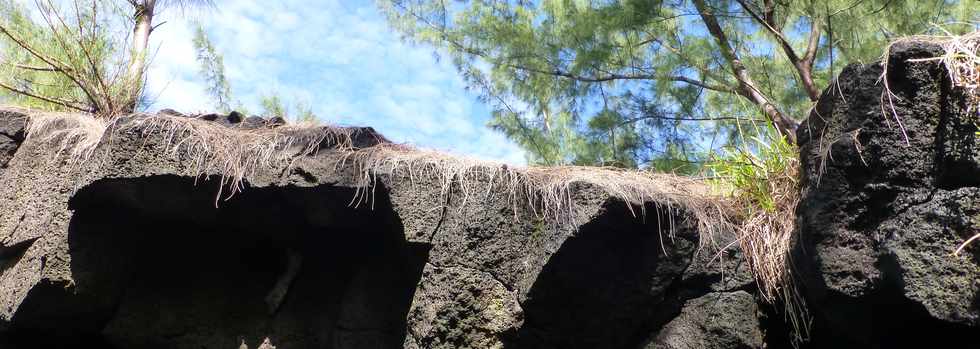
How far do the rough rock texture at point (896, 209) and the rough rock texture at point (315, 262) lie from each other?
1.55 ft

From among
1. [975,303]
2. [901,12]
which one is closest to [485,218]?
[975,303]

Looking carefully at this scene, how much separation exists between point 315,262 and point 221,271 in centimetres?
51

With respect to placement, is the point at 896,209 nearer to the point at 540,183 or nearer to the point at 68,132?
the point at 540,183

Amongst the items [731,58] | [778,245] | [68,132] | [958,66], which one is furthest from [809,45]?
[68,132]

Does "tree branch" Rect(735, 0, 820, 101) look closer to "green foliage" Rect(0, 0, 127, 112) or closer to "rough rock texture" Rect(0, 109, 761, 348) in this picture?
"rough rock texture" Rect(0, 109, 761, 348)

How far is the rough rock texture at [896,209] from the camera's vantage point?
2.40m

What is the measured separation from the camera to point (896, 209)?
2.56 metres

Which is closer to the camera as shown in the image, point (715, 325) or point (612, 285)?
point (715, 325)

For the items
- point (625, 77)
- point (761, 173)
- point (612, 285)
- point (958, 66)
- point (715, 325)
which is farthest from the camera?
point (625, 77)

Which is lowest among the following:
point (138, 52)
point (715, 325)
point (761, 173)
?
point (715, 325)

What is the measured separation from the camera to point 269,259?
4.00 metres

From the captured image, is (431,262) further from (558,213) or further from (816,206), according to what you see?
(816,206)

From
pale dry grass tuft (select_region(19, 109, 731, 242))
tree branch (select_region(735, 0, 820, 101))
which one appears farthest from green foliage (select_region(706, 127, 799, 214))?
tree branch (select_region(735, 0, 820, 101))

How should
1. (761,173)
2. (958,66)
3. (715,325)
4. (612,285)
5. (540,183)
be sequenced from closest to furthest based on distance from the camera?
(958,66) → (715,325) → (612,285) → (540,183) → (761,173)
